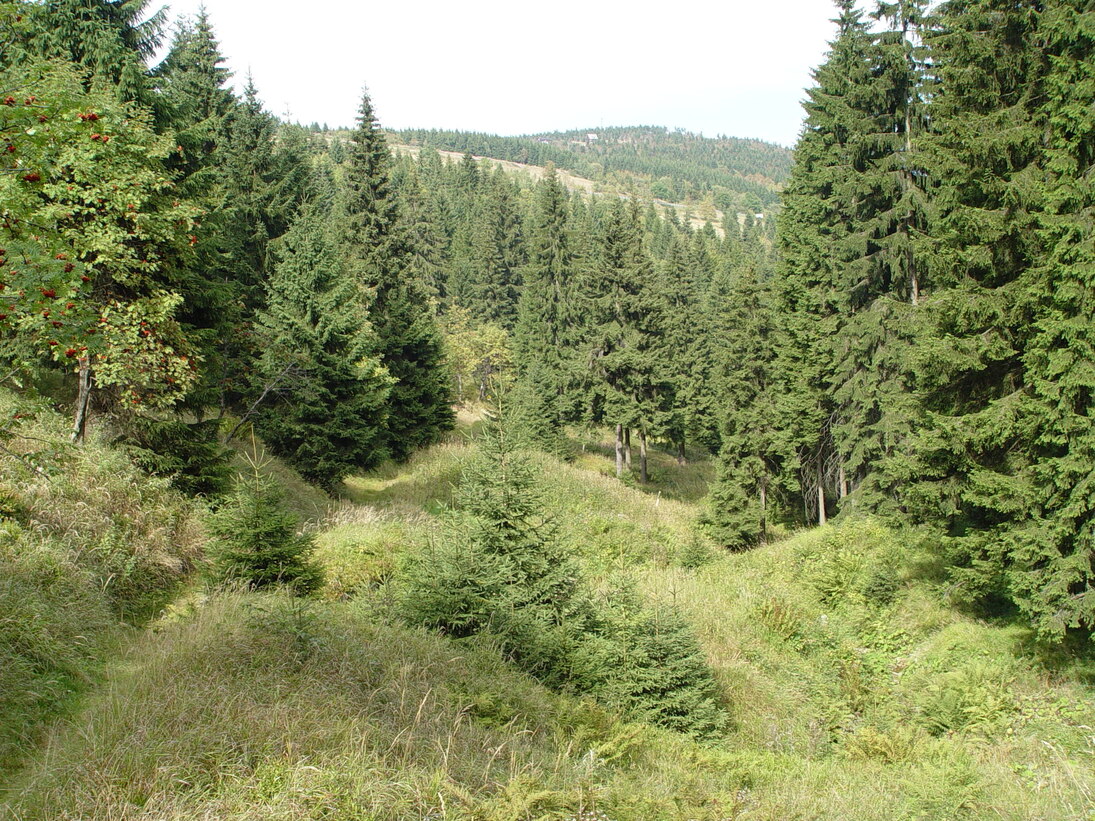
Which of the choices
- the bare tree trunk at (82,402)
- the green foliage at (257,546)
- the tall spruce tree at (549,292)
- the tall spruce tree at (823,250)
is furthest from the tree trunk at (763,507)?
the tall spruce tree at (549,292)

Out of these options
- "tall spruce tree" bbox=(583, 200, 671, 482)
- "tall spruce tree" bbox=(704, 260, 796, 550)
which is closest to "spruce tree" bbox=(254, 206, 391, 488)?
"tall spruce tree" bbox=(704, 260, 796, 550)

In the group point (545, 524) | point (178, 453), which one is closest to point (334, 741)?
point (545, 524)

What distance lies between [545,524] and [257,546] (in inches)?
145

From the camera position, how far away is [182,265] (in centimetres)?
1145

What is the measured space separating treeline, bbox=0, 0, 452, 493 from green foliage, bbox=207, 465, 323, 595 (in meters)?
2.49

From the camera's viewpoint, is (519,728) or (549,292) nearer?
(519,728)

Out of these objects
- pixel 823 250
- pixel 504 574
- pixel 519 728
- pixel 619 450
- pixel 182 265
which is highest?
pixel 823 250

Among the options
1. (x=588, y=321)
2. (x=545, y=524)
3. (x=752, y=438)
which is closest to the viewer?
(x=545, y=524)

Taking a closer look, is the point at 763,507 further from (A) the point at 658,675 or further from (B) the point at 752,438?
(A) the point at 658,675

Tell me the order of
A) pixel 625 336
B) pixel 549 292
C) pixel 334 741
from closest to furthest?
pixel 334 741 → pixel 625 336 → pixel 549 292

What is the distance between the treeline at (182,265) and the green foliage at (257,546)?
2487mm

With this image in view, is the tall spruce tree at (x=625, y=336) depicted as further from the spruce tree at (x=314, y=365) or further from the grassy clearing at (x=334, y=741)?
the grassy clearing at (x=334, y=741)

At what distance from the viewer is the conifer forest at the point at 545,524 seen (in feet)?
15.7

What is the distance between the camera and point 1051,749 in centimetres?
777
